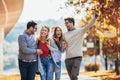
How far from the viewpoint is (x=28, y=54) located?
535cm

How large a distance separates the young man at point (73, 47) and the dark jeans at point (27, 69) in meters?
0.51

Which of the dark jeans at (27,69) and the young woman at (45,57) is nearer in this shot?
the dark jeans at (27,69)

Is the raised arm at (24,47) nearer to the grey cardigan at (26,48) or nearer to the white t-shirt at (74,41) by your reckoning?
the grey cardigan at (26,48)

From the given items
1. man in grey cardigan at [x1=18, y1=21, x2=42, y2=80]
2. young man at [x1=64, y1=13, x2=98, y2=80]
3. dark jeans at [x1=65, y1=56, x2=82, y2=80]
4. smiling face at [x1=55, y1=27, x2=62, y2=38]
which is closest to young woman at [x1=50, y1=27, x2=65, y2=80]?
smiling face at [x1=55, y1=27, x2=62, y2=38]

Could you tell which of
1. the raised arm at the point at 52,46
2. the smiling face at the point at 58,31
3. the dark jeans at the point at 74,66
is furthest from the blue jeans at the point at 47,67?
the smiling face at the point at 58,31

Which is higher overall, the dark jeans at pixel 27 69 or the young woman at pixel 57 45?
the young woman at pixel 57 45

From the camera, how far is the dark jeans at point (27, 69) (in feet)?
17.5

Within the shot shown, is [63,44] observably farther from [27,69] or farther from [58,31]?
[27,69]

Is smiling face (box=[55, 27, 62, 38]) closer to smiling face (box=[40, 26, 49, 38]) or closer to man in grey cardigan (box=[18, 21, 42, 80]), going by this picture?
smiling face (box=[40, 26, 49, 38])

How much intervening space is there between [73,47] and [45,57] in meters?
0.40

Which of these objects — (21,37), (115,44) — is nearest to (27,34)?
(21,37)

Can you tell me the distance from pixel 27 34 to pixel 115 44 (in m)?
5.27

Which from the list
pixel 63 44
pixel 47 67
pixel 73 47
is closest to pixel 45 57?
pixel 47 67

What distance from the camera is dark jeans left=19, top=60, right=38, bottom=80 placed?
17.5ft
